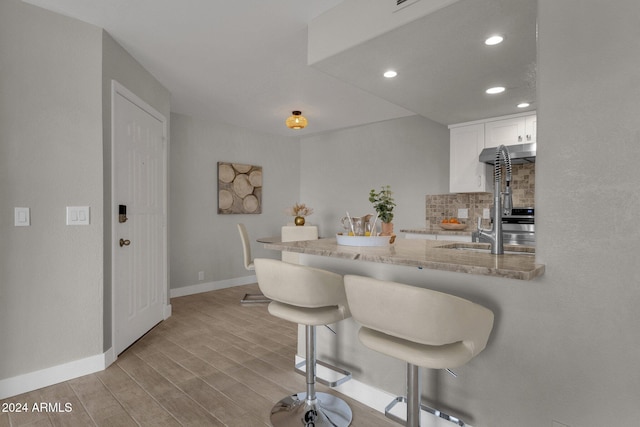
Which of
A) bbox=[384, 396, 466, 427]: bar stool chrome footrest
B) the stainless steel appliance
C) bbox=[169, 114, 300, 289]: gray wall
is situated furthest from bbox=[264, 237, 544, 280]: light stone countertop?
bbox=[169, 114, 300, 289]: gray wall

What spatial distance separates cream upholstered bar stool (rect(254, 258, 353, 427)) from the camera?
174cm

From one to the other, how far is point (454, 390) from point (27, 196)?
285 centimetres

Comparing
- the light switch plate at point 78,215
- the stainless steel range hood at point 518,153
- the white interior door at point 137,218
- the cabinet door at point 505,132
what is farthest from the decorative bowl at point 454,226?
the light switch plate at point 78,215

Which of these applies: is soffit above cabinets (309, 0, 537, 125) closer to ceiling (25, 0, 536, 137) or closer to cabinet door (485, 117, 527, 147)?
ceiling (25, 0, 536, 137)

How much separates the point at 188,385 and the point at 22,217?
1.55 m

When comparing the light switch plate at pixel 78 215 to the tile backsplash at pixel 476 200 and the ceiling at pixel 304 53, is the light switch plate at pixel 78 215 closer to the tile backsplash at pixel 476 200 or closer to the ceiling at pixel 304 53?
the ceiling at pixel 304 53

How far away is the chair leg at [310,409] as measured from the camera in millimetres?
1909

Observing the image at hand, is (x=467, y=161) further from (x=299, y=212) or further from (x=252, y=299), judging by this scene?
(x=252, y=299)

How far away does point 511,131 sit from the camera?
389cm

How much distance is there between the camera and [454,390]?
176 centimetres

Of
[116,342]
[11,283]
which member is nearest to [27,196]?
[11,283]

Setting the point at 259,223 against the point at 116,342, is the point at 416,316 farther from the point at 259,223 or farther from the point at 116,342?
the point at 259,223

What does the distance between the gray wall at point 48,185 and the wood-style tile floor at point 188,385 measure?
323 mm

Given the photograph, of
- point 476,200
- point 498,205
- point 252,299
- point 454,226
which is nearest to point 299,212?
point 252,299
